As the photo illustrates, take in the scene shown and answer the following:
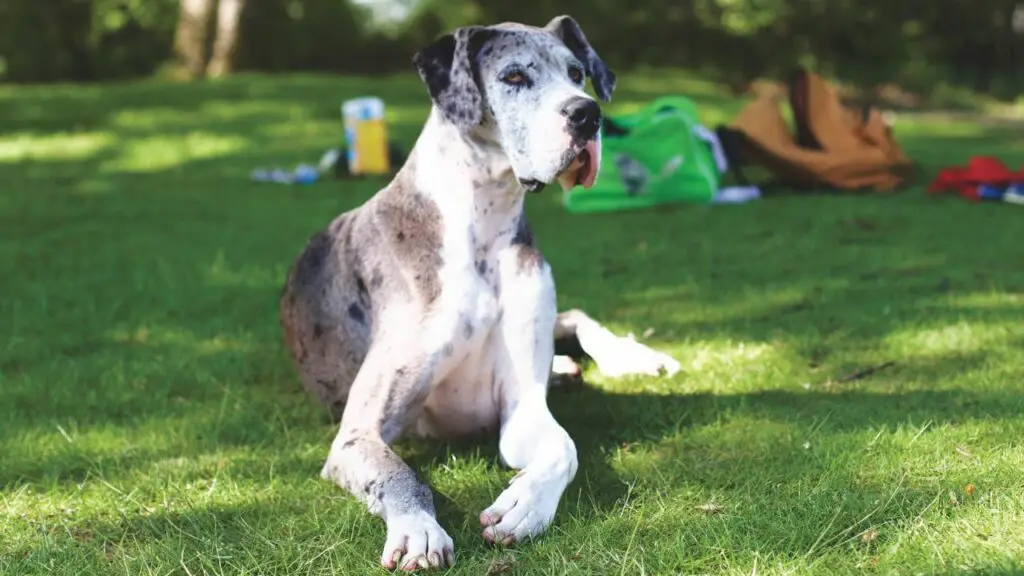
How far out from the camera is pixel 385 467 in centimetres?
324

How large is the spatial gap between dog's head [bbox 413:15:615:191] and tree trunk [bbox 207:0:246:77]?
15.9m

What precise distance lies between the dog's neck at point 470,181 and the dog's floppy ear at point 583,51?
1.46 ft

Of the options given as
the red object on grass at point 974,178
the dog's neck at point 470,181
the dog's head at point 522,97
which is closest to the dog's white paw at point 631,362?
the dog's neck at point 470,181

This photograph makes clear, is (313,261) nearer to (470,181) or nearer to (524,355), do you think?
(470,181)

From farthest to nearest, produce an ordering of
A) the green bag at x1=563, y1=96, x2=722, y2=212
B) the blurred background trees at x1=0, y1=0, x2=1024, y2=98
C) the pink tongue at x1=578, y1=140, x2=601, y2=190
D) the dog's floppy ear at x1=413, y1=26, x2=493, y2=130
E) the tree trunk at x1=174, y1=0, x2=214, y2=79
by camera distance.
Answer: the blurred background trees at x1=0, y1=0, x2=1024, y2=98
the tree trunk at x1=174, y1=0, x2=214, y2=79
the green bag at x1=563, y1=96, x2=722, y2=212
the dog's floppy ear at x1=413, y1=26, x2=493, y2=130
the pink tongue at x1=578, y1=140, x2=601, y2=190

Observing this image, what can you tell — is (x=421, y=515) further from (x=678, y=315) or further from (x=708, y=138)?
(x=708, y=138)

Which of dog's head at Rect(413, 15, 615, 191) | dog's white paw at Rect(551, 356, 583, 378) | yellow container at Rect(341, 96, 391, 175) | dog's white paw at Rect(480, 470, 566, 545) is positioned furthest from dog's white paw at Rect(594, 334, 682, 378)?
yellow container at Rect(341, 96, 391, 175)

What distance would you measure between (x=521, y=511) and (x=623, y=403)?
4.18 feet

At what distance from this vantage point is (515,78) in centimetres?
333

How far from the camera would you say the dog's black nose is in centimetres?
317

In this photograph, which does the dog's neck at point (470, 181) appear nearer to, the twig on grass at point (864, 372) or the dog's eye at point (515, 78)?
the dog's eye at point (515, 78)

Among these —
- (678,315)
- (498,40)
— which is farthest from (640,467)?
(678,315)

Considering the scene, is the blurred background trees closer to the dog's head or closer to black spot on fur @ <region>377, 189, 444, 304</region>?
black spot on fur @ <region>377, 189, 444, 304</region>

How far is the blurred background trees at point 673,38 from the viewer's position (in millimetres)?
23953
